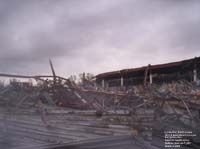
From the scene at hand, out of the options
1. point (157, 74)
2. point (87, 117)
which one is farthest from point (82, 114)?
point (157, 74)

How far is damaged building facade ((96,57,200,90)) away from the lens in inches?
253

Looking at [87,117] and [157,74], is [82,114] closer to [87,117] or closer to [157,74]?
[87,117]

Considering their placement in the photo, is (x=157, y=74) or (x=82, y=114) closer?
(x=82, y=114)

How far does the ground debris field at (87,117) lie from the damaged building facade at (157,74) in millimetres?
2542

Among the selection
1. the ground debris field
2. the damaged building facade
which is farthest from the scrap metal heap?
the damaged building facade

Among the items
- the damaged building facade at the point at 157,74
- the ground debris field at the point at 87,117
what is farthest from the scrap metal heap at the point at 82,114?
the damaged building facade at the point at 157,74

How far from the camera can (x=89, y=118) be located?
7.57ft

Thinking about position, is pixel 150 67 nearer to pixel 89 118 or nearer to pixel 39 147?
pixel 89 118

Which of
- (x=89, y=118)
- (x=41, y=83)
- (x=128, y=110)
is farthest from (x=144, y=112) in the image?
(x=41, y=83)

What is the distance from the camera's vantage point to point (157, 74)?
7.82 meters

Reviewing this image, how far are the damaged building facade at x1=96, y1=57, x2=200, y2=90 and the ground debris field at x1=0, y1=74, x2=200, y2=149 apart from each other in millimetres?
2542

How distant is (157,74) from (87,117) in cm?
597

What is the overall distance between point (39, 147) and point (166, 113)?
5.60 feet

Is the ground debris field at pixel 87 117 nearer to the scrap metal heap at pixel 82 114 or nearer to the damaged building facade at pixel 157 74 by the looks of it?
the scrap metal heap at pixel 82 114
